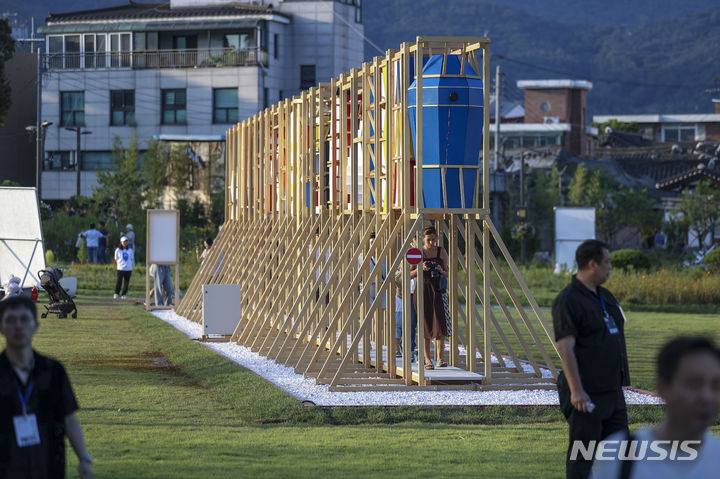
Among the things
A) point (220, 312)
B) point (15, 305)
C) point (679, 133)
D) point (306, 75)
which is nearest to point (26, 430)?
point (15, 305)

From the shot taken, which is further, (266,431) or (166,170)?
(166,170)

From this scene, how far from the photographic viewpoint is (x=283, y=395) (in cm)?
1403

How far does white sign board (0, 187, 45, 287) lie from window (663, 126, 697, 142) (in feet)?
309

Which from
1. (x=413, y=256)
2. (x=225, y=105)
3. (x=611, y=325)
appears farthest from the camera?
(x=225, y=105)

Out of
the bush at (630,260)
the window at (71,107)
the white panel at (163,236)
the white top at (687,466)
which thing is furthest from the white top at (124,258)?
the window at (71,107)

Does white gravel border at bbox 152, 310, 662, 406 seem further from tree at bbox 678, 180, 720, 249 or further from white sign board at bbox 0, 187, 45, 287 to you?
tree at bbox 678, 180, 720, 249

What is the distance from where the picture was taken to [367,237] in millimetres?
16438

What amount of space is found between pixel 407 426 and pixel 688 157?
233 ft

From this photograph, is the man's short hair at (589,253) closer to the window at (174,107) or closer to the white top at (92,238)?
the white top at (92,238)

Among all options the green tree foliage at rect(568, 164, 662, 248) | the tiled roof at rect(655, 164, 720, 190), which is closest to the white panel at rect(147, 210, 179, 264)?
the green tree foliage at rect(568, 164, 662, 248)

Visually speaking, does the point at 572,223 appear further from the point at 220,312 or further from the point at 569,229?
the point at 220,312

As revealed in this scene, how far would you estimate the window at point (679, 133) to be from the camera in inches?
4336

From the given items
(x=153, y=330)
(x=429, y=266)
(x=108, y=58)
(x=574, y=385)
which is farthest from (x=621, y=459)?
(x=108, y=58)

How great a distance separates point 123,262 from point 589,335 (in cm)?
2439
